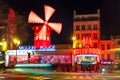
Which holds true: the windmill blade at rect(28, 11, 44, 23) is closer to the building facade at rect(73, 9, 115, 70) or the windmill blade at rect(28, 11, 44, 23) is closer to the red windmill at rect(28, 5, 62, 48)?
the red windmill at rect(28, 5, 62, 48)

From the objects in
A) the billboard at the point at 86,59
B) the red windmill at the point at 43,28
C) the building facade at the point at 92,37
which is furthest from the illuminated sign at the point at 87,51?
the red windmill at the point at 43,28

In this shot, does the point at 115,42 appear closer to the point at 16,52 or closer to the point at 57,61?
the point at 57,61

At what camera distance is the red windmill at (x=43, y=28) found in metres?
94.1

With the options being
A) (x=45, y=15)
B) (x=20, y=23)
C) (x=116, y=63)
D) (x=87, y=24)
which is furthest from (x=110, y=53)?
(x=20, y=23)

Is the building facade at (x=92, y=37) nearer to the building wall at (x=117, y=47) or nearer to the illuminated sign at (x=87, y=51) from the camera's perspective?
the illuminated sign at (x=87, y=51)

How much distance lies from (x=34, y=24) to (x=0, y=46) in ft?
47.4

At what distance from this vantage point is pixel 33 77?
27.6 meters

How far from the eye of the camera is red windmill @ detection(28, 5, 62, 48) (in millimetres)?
94125

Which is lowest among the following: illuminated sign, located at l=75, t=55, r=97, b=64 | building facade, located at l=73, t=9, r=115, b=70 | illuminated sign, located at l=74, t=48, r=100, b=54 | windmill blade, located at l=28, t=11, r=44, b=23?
illuminated sign, located at l=75, t=55, r=97, b=64

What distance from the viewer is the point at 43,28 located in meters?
95.4

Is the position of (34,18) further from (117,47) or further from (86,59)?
(117,47)

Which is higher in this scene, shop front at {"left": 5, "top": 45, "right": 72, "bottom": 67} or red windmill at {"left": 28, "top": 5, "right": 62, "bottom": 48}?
red windmill at {"left": 28, "top": 5, "right": 62, "bottom": 48}

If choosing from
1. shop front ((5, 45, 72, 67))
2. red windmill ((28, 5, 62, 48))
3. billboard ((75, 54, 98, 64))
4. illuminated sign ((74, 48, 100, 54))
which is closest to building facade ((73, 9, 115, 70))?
illuminated sign ((74, 48, 100, 54))

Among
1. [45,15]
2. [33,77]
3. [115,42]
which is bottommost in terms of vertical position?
[33,77]
